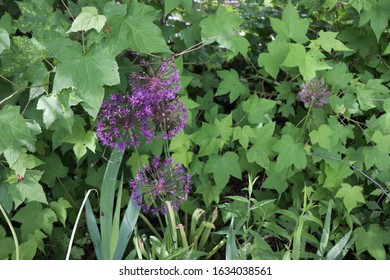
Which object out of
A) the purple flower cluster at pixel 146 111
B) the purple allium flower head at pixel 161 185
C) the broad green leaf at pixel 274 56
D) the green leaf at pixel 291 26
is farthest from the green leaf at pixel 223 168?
the green leaf at pixel 291 26

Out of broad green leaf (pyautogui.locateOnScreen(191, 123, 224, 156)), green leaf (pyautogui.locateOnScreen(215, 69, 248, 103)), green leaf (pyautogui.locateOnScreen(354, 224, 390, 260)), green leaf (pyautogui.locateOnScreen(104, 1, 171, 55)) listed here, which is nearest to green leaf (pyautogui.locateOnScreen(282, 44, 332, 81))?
green leaf (pyautogui.locateOnScreen(215, 69, 248, 103))

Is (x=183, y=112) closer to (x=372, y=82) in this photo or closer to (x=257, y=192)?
(x=257, y=192)

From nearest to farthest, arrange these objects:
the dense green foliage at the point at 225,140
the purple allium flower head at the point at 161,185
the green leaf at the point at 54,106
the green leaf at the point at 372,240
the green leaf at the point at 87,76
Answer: the green leaf at the point at 87,76
the green leaf at the point at 54,106
the dense green foliage at the point at 225,140
the purple allium flower head at the point at 161,185
the green leaf at the point at 372,240

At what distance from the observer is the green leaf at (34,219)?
2.41 m

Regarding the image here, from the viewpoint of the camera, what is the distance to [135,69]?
251cm

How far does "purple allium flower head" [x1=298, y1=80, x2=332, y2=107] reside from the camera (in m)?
2.42

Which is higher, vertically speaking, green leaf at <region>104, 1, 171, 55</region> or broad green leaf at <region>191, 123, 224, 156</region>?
green leaf at <region>104, 1, 171, 55</region>

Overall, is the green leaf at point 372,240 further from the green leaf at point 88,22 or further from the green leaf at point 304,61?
the green leaf at point 88,22

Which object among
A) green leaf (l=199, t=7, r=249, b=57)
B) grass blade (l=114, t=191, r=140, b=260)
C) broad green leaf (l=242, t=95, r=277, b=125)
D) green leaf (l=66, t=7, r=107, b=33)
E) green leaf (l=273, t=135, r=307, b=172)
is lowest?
grass blade (l=114, t=191, r=140, b=260)

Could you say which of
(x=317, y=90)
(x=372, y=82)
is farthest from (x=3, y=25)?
(x=372, y=82)

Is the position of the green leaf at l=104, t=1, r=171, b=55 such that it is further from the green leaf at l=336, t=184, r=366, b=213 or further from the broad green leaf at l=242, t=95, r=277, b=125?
the green leaf at l=336, t=184, r=366, b=213

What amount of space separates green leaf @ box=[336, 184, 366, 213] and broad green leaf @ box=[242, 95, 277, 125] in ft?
1.39

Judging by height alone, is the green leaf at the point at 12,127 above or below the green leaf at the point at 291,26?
above

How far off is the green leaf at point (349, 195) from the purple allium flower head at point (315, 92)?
366 millimetres
